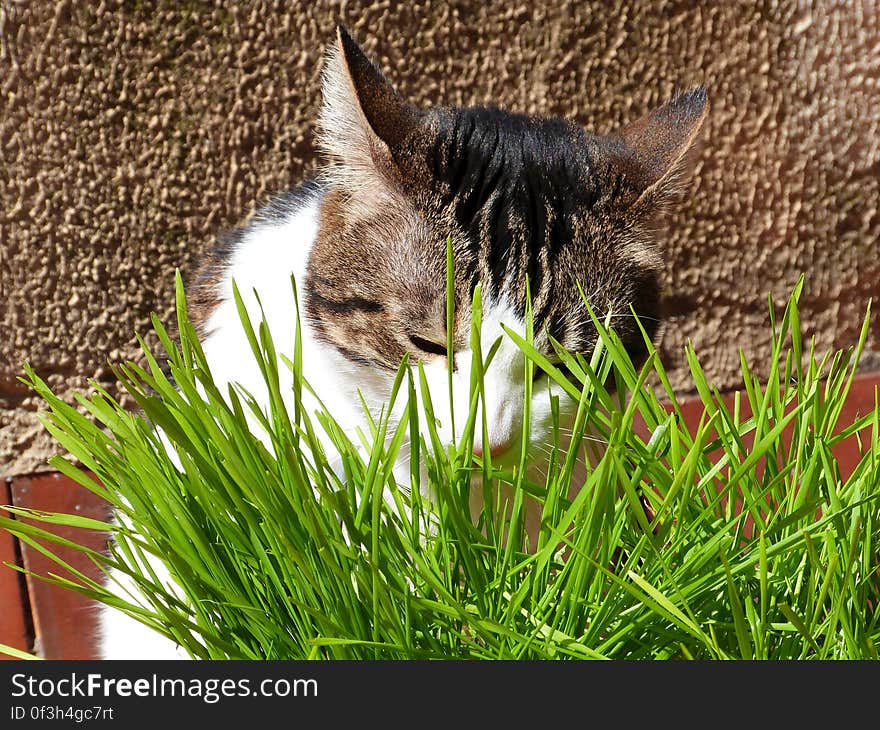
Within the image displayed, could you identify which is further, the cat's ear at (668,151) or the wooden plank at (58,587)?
the wooden plank at (58,587)

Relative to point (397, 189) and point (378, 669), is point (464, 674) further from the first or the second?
point (397, 189)

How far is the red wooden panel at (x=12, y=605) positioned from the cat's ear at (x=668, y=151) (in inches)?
34.4

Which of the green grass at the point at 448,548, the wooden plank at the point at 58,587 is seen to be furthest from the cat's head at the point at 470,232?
the wooden plank at the point at 58,587

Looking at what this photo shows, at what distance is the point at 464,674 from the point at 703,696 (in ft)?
0.36

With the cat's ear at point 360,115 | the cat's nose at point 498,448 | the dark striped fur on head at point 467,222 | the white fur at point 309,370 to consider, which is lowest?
the cat's nose at point 498,448

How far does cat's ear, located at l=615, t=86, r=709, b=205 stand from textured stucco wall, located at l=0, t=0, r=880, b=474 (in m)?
0.37

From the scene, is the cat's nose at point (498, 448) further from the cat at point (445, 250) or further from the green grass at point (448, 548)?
the green grass at point (448, 548)

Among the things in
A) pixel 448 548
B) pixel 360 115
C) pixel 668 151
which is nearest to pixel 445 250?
pixel 360 115

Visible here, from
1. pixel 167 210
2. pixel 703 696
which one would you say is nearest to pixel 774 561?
pixel 703 696

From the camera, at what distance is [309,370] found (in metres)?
0.85

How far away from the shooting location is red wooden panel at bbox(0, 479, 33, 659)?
1086mm

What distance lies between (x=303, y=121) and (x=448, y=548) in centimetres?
80

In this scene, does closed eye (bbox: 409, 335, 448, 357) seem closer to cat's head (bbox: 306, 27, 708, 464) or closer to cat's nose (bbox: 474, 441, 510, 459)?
cat's head (bbox: 306, 27, 708, 464)

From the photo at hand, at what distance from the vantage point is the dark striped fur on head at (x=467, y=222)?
759mm
